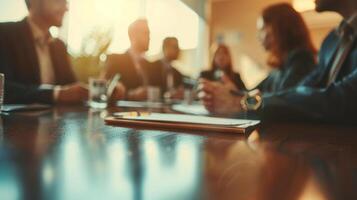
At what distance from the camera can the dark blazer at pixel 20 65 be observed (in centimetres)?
116

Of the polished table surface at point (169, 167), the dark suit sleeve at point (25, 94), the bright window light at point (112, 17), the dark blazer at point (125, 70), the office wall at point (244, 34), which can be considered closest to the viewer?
the polished table surface at point (169, 167)

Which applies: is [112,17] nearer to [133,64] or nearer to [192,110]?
[133,64]

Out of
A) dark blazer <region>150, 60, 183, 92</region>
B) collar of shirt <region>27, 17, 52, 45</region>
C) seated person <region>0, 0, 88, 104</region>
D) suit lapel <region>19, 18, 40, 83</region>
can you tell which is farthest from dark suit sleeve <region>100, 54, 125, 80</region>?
suit lapel <region>19, 18, 40, 83</region>

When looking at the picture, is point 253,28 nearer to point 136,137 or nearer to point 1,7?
point 1,7

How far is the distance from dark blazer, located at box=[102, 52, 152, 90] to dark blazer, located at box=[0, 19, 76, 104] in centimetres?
100

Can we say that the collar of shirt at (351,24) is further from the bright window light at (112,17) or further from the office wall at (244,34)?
the office wall at (244,34)

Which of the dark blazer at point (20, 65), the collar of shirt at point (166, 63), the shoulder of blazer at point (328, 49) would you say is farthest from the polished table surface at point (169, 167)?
the collar of shirt at point (166, 63)

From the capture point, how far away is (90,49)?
5.82 ft

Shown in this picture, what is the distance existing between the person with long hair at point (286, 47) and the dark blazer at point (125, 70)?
1.22 m

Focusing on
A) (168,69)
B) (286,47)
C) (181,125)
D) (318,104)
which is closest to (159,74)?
(168,69)

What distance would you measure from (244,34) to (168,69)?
75.7 inches

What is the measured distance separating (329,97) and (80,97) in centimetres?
100

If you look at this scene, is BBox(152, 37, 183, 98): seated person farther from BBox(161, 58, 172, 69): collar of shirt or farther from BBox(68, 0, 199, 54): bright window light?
BBox(68, 0, 199, 54): bright window light

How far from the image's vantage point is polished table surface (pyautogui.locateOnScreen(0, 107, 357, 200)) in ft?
0.71
